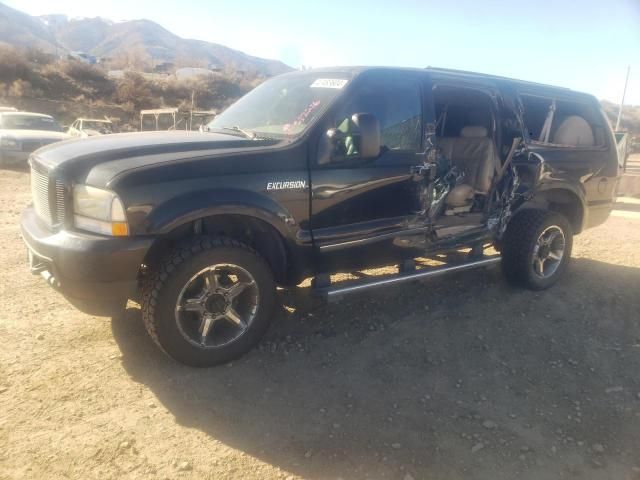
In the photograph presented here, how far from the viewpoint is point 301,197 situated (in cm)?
334

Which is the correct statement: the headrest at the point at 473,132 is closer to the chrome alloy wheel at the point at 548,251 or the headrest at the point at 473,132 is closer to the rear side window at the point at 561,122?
the rear side window at the point at 561,122

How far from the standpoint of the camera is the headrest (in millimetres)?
4625

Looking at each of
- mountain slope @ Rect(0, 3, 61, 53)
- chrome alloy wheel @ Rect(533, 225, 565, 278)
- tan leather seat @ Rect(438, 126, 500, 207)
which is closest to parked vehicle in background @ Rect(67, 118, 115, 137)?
tan leather seat @ Rect(438, 126, 500, 207)

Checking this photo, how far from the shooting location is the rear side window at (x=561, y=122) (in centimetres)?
475

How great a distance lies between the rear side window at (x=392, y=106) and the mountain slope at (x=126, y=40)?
12014 centimetres

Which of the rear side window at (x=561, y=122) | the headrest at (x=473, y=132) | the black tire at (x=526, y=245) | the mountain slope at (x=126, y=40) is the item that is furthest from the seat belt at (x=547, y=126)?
the mountain slope at (x=126, y=40)

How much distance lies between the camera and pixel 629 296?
481 cm

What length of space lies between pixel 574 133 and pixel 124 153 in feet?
14.6

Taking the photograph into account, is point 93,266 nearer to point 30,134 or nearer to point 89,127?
point 30,134

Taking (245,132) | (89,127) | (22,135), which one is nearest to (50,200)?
(245,132)

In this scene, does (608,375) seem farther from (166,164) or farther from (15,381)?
(15,381)

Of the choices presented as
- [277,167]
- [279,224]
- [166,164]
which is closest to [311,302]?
[279,224]

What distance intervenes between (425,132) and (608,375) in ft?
7.33

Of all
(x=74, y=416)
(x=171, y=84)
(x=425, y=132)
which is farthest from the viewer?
(x=171, y=84)
